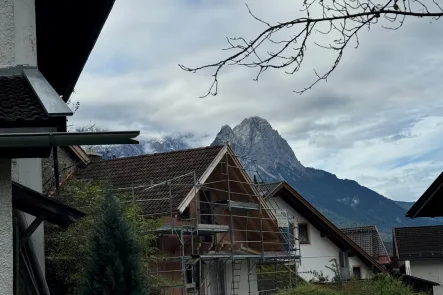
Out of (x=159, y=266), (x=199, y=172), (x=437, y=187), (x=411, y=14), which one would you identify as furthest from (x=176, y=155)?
(x=411, y=14)

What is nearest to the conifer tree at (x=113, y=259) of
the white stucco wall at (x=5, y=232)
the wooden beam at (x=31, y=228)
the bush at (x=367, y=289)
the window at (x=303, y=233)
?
the wooden beam at (x=31, y=228)

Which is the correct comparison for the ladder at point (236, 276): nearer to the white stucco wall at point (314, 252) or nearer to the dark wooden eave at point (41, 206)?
the white stucco wall at point (314, 252)

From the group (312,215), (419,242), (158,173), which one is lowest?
(419,242)

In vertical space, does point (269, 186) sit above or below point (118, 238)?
above

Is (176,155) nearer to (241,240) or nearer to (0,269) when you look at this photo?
(241,240)

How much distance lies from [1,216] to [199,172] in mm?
21184

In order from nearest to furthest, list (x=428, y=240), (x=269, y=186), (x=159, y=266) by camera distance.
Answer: (x=159, y=266) < (x=269, y=186) < (x=428, y=240)

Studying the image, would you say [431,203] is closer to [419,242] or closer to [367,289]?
[367,289]

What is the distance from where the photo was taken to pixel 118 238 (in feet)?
31.2

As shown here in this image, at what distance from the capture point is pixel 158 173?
91.9 feet

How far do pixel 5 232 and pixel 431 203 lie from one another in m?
6.96

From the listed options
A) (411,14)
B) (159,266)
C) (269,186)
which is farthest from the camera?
(269,186)

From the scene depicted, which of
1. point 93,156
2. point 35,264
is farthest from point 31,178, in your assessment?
point 93,156

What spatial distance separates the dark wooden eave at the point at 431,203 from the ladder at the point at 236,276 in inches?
774
